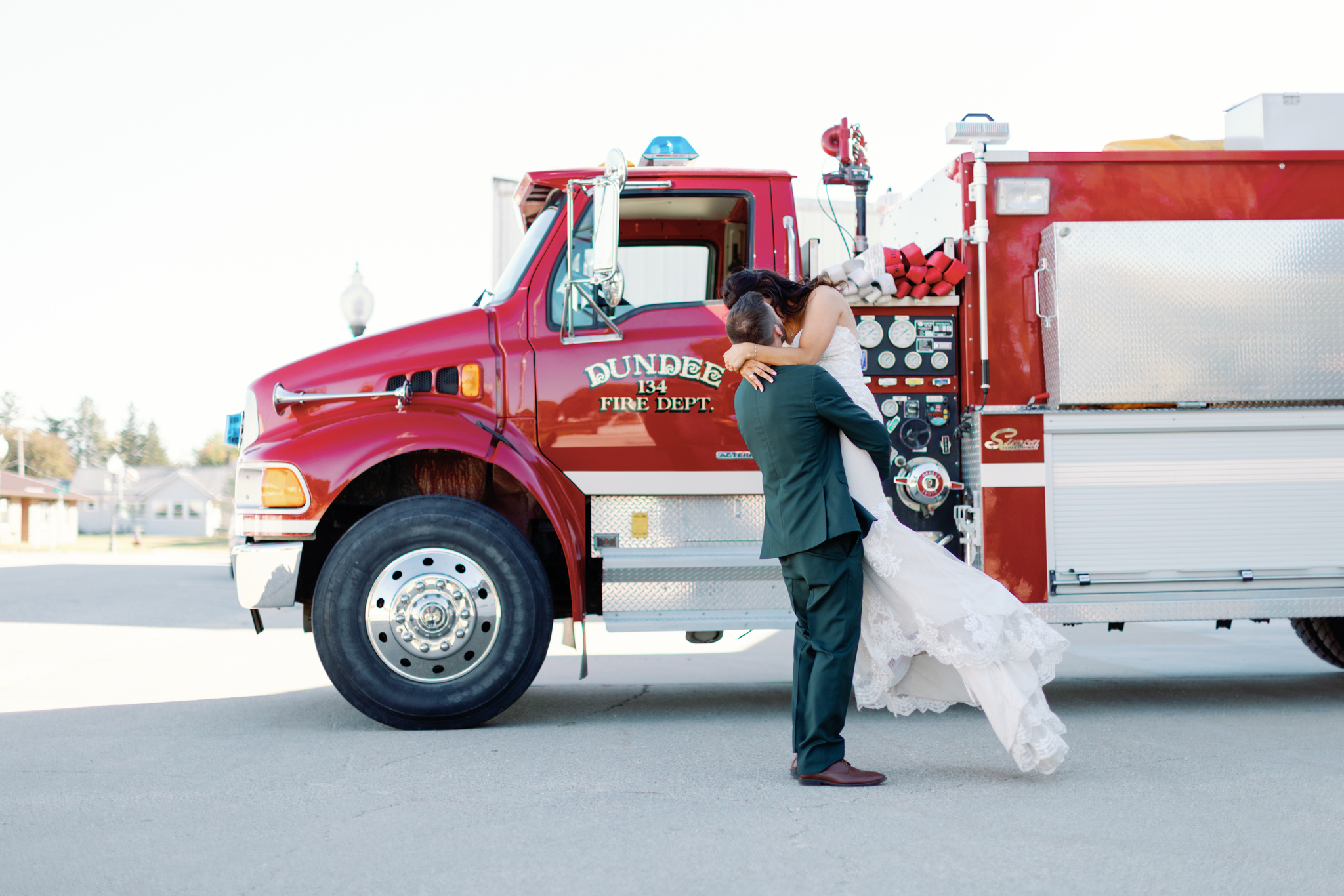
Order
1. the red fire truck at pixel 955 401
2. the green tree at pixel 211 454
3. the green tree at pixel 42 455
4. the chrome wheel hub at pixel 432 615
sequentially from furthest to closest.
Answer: the green tree at pixel 211 454 < the green tree at pixel 42 455 < the red fire truck at pixel 955 401 < the chrome wheel hub at pixel 432 615

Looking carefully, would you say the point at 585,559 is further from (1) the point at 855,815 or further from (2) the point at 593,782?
(1) the point at 855,815

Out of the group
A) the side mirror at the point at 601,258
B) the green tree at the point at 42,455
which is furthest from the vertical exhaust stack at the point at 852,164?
the green tree at the point at 42,455

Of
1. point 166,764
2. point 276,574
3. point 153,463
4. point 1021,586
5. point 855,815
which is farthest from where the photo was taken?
point 153,463

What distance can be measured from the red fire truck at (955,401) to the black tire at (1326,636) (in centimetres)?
169

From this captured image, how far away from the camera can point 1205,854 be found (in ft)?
11.5

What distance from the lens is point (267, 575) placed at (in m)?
5.76

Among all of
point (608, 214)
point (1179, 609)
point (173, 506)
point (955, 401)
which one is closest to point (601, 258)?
point (608, 214)

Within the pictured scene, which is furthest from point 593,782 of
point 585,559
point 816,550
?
point 585,559

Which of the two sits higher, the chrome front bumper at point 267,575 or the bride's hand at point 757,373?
the bride's hand at point 757,373

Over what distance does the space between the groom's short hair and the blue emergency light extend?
2144mm

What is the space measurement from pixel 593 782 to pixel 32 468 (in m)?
111

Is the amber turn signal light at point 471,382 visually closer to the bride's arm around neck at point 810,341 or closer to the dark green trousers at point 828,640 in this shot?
the bride's arm around neck at point 810,341

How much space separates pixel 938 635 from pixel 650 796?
1.28 meters

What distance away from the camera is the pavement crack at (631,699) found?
6.70 metres
